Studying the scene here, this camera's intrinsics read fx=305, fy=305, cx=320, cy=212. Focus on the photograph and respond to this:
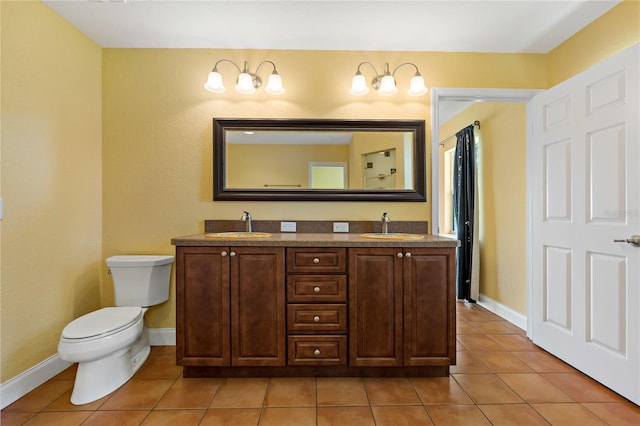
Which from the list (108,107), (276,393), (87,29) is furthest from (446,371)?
(87,29)

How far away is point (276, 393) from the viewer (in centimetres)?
182

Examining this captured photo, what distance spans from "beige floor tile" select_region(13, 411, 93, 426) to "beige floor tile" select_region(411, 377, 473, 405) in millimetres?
1847

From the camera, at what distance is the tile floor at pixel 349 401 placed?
5.20 ft

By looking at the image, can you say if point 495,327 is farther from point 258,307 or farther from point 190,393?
point 190,393

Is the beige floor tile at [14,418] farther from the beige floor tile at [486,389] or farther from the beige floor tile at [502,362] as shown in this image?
the beige floor tile at [502,362]

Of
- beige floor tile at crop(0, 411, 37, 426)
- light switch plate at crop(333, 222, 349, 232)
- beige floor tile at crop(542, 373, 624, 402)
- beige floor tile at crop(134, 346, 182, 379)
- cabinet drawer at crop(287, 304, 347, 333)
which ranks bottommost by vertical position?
beige floor tile at crop(134, 346, 182, 379)

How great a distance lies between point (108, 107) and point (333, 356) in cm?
258

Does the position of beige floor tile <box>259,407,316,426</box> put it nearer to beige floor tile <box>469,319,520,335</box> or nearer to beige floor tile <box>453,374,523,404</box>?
beige floor tile <box>453,374,523,404</box>

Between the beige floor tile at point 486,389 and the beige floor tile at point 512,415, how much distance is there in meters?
0.04

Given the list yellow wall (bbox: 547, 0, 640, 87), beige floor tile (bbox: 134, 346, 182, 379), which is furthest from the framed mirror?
beige floor tile (bbox: 134, 346, 182, 379)

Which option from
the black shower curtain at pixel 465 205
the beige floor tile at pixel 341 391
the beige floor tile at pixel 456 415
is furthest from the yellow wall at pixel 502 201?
the beige floor tile at pixel 341 391

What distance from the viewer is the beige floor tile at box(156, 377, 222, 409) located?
172 centimetres

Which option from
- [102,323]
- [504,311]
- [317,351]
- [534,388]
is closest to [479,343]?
[534,388]

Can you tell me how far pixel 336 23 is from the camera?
217 centimetres
